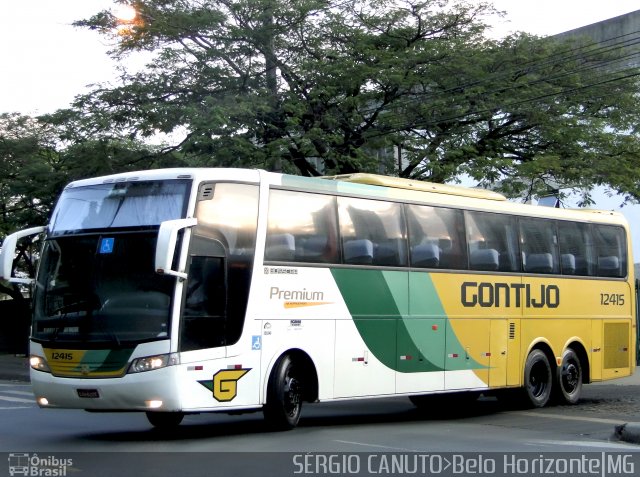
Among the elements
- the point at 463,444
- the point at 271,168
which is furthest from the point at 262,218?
the point at 271,168

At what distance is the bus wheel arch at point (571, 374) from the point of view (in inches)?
695

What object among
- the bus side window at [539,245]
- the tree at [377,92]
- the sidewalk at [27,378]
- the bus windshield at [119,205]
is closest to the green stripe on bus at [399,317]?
the bus side window at [539,245]

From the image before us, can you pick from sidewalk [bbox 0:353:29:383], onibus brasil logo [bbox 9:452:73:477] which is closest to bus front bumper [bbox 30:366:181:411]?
onibus brasil logo [bbox 9:452:73:477]

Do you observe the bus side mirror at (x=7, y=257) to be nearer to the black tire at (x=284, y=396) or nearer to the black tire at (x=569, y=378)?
the black tire at (x=284, y=396)

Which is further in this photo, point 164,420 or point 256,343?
point 164,420

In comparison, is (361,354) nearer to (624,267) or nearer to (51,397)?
(51,397)

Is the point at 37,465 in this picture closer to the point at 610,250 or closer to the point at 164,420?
the point at 164,420

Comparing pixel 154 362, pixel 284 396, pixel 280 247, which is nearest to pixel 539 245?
pixel 280 247

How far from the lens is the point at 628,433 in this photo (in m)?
12.6

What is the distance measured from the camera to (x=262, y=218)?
1257cm

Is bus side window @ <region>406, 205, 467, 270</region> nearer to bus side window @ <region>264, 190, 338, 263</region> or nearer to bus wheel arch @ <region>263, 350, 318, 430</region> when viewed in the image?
bus side window @ <region>264, 190, 338, 263</region>

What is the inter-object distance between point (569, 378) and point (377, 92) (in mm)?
9779

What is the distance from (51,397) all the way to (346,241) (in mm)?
4603

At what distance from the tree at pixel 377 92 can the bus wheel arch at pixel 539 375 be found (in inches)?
273
